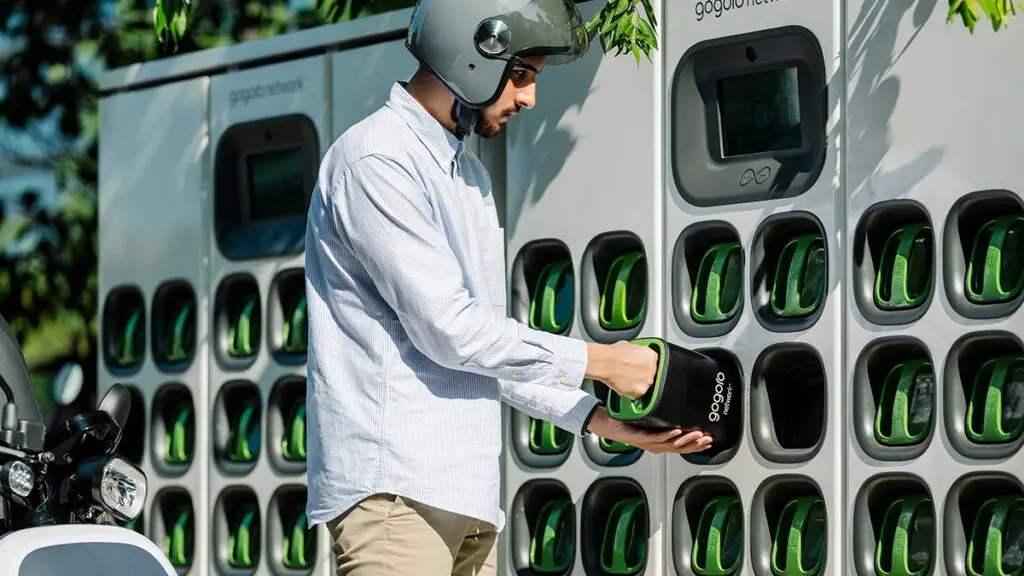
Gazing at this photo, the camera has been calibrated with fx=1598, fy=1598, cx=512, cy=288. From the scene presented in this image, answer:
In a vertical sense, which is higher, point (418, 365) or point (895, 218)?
point (895, 218)

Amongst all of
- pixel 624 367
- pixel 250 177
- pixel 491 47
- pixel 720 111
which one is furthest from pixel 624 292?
pixel 250 177

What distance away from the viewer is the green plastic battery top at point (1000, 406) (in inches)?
123

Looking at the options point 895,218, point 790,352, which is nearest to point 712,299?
point 790,352

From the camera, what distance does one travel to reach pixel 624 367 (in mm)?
2912

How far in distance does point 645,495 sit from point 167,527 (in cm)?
167

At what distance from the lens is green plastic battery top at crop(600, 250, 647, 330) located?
12.1ft

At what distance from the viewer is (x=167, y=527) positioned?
4.62 meters

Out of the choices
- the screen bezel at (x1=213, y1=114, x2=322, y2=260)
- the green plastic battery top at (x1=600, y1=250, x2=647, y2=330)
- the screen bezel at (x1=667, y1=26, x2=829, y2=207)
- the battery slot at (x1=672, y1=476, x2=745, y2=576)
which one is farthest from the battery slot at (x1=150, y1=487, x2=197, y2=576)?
the screen bezel at (x1=667, y1=26, x2=829, y2=207)

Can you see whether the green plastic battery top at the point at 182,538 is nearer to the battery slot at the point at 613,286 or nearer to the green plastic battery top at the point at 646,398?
the battery slot at the point at 613,286

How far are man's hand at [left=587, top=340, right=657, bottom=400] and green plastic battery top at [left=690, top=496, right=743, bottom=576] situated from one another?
62 cm

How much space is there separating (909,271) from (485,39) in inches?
41.5

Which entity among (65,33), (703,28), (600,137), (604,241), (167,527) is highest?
(65,33)

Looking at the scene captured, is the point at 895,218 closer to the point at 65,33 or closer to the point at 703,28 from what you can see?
the point at 703,28

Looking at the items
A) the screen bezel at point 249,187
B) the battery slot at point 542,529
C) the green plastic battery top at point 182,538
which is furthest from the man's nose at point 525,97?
the green plastic battery top at point 182,538
